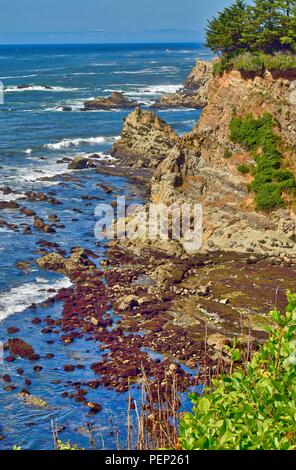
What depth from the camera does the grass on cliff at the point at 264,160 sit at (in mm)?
46375

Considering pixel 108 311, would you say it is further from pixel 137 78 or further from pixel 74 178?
pixel 137 78

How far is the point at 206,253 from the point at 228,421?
3491 cm

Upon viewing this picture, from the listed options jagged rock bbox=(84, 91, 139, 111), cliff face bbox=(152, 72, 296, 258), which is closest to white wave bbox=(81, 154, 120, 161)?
cliff face bbox=(152, 72, 296, 258)

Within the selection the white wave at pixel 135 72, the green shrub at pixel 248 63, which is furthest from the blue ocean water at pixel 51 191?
the green shrub at pixel 248 63

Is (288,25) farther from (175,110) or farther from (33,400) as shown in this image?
(175,110)

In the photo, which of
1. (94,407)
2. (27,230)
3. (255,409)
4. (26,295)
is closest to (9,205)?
(27,230)

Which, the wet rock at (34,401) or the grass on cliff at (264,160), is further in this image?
the grass on cliff at (264,160)

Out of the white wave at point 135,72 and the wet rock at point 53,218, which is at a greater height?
the white wave at point 135,72

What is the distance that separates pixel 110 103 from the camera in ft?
372

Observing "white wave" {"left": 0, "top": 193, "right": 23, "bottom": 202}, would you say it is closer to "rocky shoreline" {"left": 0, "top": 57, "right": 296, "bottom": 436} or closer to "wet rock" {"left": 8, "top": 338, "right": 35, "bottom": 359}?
"rocky shoreline" {"left": 0, "top": 57, "right": 296, "bottom": 436}

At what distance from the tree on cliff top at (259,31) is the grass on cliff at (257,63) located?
2.82 ft

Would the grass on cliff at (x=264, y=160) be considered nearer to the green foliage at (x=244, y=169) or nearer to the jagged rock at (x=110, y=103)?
the green foliage at (x=244, y=169)

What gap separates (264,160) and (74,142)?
41.6 meters

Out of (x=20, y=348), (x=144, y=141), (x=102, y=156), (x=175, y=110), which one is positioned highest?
(x=144, y=141)
